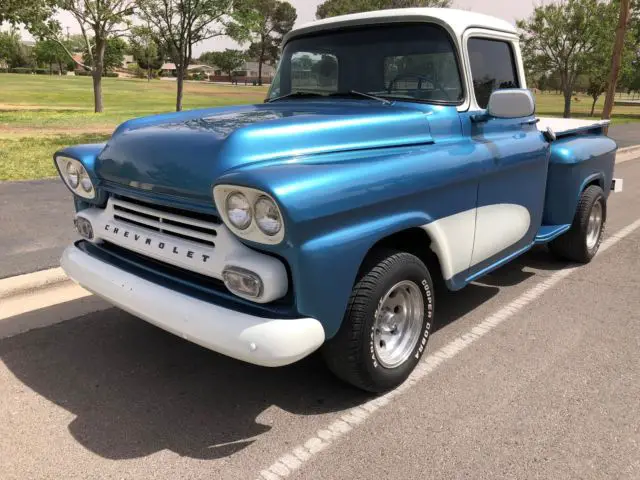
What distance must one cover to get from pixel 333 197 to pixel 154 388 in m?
1.56

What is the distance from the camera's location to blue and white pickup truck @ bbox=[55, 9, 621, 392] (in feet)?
7.77

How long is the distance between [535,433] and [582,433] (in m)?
0.23

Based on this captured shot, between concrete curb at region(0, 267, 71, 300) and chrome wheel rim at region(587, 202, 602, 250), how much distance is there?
4.67 metres

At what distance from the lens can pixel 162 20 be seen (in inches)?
624

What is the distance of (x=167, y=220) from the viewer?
9.05 feet

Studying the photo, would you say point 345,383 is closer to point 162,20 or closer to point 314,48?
→ point 314,48

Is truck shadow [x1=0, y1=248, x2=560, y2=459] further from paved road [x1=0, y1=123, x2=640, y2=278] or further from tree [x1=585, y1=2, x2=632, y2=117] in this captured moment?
tree [x1=585, y1=2, x2=632, y2=117]

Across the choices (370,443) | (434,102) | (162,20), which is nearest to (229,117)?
(434,102)

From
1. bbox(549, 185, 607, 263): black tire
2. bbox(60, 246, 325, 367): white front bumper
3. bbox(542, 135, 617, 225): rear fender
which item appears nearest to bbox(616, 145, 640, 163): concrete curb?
bbox(549, 185, 607, 263): black tire

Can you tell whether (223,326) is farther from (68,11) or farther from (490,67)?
(68,11)

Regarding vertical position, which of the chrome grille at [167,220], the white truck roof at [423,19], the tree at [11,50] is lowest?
the chrome grille at [167,220]

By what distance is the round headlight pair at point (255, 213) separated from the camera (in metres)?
2.29

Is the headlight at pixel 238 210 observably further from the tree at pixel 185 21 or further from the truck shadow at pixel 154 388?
the tree at pixel 185 21

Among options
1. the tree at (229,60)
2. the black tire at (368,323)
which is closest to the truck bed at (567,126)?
the black tire at (368,323)
